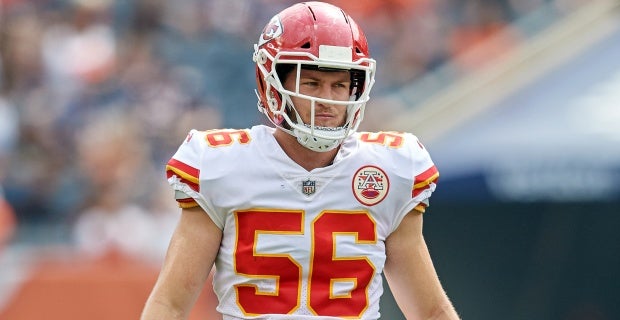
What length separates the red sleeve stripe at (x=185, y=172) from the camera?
11.3 ft

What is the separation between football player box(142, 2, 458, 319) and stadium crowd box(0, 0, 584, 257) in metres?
4.22

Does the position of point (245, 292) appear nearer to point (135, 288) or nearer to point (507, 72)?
point (135, 288)

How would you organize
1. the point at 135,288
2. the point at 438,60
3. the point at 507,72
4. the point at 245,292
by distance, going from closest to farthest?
the point at 245,292 → the point at 135,288 → the point at 507,72 → the point at 438,60

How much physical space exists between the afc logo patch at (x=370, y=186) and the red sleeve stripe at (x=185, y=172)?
447 millimetres

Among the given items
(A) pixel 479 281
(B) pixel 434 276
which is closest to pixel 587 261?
(A) pixel 479 281

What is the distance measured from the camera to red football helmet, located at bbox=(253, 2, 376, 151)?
11.2 ft

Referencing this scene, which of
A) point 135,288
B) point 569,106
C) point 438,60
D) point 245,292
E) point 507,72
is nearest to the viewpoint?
point 245,292

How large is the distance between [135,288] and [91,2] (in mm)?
3580

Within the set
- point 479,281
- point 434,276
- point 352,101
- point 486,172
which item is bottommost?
A: point 479,281

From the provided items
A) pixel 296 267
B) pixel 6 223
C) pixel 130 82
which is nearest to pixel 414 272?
pixel 296 267

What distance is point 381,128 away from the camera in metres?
8.20

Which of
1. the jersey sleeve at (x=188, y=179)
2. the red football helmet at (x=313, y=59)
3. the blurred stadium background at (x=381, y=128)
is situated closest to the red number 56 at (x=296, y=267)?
the jersey sleeve at (x=188, y=179)

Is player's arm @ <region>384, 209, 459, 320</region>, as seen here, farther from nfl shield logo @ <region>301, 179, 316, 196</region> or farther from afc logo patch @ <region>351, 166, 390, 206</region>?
nfl shield logo @ <region>301, 179, 316, 196</region>

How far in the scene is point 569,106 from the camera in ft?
23.8
